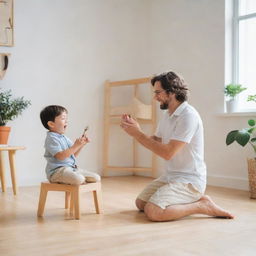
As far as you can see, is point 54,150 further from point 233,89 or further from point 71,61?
point 71,61

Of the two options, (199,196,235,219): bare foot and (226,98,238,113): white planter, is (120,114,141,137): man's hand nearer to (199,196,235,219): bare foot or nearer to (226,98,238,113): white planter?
(199,196,235,219): bare foot

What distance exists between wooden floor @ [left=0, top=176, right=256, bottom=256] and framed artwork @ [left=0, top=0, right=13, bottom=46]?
1.63 meters

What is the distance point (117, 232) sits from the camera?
2.38 metres

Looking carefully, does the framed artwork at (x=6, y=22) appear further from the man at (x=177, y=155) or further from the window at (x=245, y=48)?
the window at (x=245, y=48)

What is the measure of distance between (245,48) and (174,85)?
5.71 feet

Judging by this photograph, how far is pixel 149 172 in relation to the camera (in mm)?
5102

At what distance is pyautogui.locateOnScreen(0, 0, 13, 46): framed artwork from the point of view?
13.8 ft

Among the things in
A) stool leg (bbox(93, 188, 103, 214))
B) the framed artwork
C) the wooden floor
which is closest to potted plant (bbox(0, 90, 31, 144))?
the framed artwork

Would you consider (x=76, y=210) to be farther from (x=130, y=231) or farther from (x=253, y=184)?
(x=253, y=184)

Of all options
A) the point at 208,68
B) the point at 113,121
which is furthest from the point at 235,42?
the point at 113,121

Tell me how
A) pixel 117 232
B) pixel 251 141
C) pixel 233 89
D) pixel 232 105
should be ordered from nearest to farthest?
pixel 117 232 < pixel 251 141 < pixel 233 89 < pixel 232 105

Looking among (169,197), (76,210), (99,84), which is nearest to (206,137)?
(99,84)

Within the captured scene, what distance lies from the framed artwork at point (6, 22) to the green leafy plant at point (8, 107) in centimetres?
49

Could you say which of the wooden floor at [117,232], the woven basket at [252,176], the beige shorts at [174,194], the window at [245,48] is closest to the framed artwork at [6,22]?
the wooden floor at [117,232]
